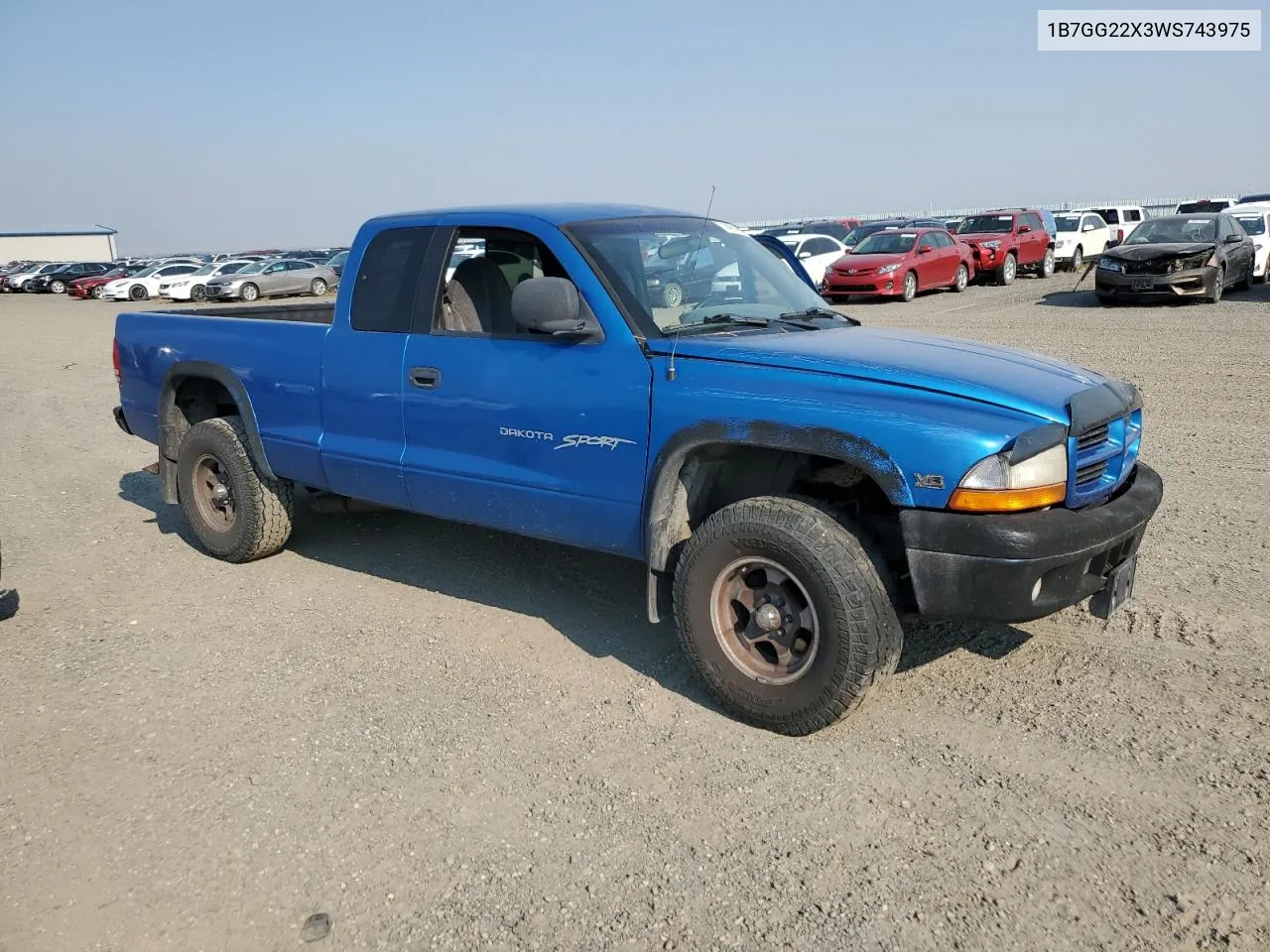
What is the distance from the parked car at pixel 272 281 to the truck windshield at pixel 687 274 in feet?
105

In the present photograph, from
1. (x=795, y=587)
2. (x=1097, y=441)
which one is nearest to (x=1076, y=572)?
(x=1097, y=441)

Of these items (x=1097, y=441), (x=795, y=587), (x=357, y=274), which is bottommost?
(x=795, y=587)

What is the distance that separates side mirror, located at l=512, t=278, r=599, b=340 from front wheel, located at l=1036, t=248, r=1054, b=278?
24964mm

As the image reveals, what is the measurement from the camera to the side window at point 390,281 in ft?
15.7

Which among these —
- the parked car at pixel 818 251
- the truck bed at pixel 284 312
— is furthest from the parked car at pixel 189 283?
the truck bed at pixel 284 312

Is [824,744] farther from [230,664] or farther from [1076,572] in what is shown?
[230,664]

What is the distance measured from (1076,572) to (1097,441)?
1.75 ft

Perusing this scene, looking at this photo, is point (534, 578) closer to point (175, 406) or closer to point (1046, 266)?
point (175, 406)

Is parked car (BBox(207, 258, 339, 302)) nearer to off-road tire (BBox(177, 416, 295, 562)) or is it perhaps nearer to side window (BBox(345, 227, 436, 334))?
off-road tire (BBox(177, 416, 295, 562))

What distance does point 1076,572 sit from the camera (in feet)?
11.4

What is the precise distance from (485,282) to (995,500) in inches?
103

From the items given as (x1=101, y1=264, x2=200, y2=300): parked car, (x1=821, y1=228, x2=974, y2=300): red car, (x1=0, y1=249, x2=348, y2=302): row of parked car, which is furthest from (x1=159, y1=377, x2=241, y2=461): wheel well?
(x1=101, y1=264, x2=200, y2=300): parked car

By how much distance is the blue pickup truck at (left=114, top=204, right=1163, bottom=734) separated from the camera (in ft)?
11.1

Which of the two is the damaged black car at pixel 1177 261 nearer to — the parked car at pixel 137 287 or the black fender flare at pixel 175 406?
the black fender flare at pixel 175 406
